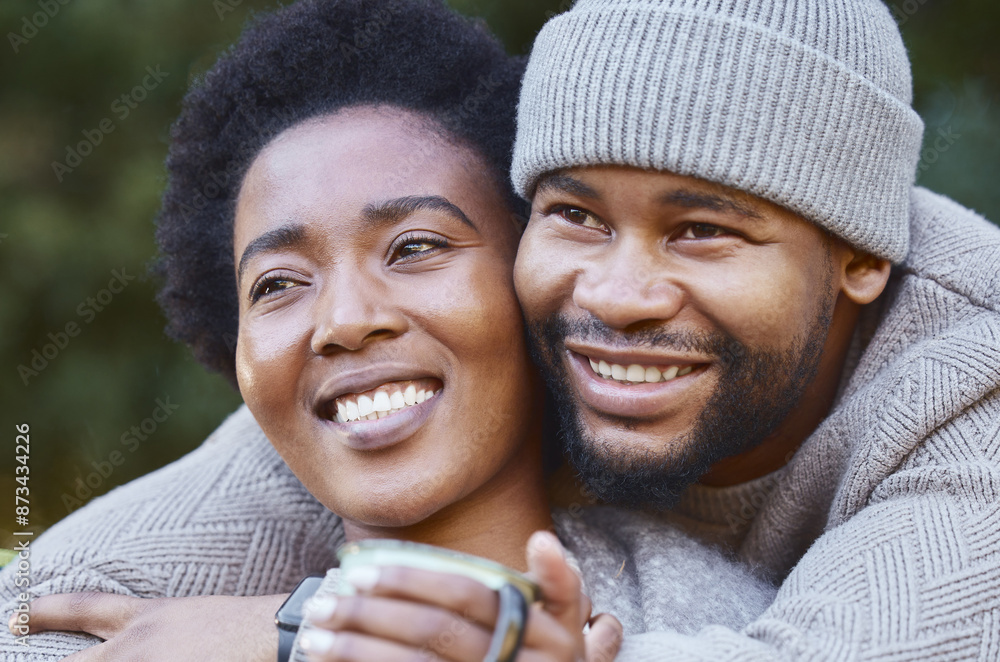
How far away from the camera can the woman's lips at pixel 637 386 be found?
2.13 meters

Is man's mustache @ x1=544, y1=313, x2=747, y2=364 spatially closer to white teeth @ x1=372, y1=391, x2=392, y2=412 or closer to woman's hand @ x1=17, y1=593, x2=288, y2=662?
white teeth @ x1=372, y1=391, x2=392, y2=412

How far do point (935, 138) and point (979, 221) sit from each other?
1.07 meters

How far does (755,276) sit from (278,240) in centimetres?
105

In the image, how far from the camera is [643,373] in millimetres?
2154

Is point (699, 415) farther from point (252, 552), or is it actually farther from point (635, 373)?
point (252, 552)

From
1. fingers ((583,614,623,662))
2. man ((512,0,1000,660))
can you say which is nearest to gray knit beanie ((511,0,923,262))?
man ((512,0,1000,660))

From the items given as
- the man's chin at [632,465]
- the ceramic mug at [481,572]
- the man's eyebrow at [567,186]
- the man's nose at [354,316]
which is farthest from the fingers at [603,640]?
the man's eyebrow at [567,186]

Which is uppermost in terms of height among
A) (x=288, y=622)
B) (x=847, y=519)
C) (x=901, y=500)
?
(x=288, y=622)

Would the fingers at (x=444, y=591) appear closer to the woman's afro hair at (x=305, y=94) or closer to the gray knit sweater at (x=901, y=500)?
the gray knit sweater at (x=901, y=500)

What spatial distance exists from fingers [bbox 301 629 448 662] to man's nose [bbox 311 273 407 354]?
784 millimetres

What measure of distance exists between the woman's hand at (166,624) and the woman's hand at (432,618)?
67 cm

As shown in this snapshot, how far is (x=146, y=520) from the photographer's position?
2557mm

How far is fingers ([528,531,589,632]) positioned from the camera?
1.47 m

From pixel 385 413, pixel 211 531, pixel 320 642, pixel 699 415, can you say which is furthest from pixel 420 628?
pixel 211 531
